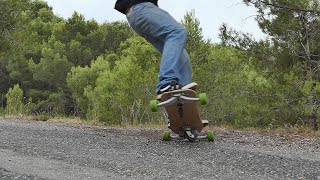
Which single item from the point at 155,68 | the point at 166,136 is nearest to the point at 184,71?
the point at 166,136

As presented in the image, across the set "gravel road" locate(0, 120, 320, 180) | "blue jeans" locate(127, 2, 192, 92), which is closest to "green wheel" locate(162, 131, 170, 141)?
"gravel road" locate(0, 120, 320, 180)

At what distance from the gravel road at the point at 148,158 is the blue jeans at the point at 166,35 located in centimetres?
50

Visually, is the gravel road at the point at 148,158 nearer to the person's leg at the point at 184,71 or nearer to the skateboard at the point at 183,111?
the skateboard at the point at 183,111

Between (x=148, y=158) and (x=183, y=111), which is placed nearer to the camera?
(x=148, y=158)

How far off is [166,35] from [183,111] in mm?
556

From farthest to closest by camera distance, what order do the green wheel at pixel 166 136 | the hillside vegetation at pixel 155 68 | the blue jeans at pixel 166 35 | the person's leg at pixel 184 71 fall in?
the hillside vegetation at pixel 155 68
the green wheel at pixel 166 136
the person's leg at pixel 184 71
the blue jeans at pixel 166 35

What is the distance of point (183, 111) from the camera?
10.8 ft

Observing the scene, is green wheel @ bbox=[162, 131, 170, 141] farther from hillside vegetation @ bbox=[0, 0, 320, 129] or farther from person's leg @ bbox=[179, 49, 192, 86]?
hillside vegetation @ bbox=[0, 0, 320, 129]

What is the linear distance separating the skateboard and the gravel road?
115mm

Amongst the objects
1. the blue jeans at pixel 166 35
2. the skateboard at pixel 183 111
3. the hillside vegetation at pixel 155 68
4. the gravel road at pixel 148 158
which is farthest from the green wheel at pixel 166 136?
the hillside vegetation at pixel 155 68

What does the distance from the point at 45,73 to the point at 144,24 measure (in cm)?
2821

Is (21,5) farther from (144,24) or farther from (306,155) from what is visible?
(306,155)

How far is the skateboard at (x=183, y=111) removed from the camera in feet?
9.70

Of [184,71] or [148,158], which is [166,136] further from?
[148,158]
